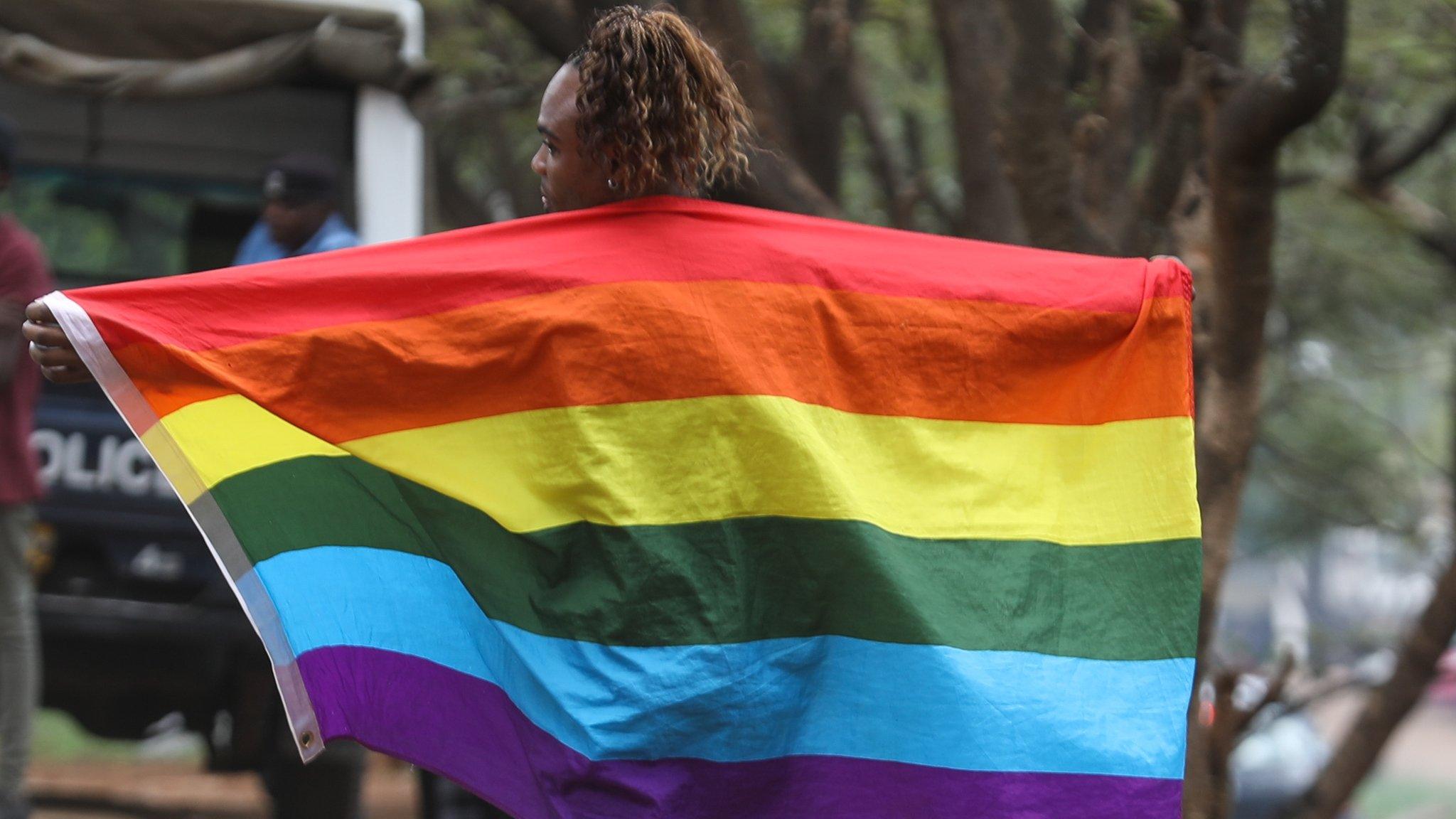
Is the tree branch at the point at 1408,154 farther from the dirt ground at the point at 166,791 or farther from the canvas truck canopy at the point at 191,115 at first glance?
the canvas truck canopy at the point at 191,115

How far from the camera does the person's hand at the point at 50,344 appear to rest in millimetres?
2531

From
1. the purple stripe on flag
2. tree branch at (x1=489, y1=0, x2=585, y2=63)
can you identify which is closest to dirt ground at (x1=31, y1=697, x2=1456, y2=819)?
tree branch at (x1=489, y1=0, x2=585, y2=63)

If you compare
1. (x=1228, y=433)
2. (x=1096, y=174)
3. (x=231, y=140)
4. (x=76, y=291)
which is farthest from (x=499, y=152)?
(x=76, y=291)

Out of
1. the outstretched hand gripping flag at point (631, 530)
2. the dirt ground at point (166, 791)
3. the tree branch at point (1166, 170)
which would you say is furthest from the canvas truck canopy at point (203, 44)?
the outstretched hand gripping flag at point (631, 530)

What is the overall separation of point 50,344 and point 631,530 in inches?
36.2

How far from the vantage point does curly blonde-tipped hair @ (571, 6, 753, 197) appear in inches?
98.8

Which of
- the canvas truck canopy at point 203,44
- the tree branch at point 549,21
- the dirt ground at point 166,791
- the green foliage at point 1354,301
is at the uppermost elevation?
the tree branch at point 549,21

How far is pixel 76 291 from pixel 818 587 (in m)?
1.25

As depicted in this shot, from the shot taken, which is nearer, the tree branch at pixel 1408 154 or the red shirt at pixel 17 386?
the red shirt at pixel 17 386

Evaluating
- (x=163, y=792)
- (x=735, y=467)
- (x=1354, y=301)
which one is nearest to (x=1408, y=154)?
(x=1354, y=301)

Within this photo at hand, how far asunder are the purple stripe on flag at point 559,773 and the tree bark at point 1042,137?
1898 mm

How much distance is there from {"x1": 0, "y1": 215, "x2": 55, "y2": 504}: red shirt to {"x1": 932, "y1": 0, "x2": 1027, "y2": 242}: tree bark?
252 centimetres

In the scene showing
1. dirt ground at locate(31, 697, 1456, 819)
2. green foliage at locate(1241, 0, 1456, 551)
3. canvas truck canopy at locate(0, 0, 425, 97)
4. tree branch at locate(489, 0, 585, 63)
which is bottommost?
dirt ground at locate(31, 697, 1456, 819)

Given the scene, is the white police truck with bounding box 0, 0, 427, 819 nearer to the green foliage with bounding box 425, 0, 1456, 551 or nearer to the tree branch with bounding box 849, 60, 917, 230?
the green foliage with bounding box 425, 0, 1456, 551
